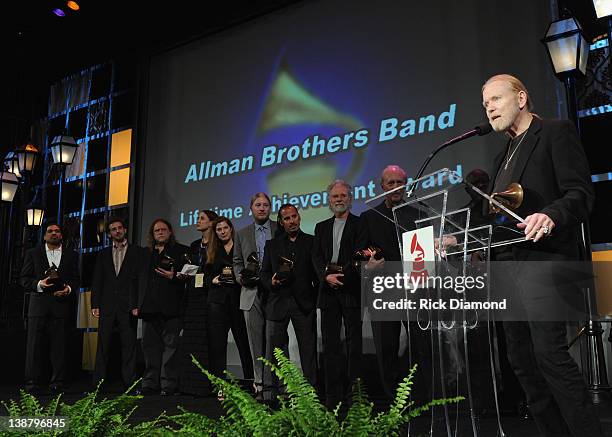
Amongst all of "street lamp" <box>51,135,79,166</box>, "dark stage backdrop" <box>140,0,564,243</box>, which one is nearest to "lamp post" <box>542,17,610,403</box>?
"dark stage backdrop" <box>140,0,564,243</box>

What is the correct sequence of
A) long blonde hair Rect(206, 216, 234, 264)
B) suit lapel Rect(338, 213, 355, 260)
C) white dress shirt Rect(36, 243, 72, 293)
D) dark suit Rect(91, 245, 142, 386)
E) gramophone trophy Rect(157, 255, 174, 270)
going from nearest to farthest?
1. suit lapel Rect(338, 213, 355, 260)
2. long blonde hair Rect(206, 216, 234, 264)
3. gramophone trophy Rect(157, 255, 174, 270)
4. dark suit Rect(91, 245, 142, 386)
5. white dress shirt Rect(36, 243, 72, 293)

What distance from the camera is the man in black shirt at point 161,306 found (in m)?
5.49

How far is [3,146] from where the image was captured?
1077cm

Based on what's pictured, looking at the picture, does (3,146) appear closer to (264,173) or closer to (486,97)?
(264,173)

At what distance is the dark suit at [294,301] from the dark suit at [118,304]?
5.51 ft

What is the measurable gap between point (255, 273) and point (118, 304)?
169cm

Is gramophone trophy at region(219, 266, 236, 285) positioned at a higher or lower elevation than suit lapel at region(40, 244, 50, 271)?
lower

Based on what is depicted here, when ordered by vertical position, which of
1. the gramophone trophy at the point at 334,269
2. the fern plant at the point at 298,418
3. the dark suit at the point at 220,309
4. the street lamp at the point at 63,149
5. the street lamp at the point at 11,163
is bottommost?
the fern plant at the point at 298,418

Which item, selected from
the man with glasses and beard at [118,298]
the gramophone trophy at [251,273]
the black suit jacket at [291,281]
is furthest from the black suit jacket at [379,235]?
the man with glasses and beard at [118,298]

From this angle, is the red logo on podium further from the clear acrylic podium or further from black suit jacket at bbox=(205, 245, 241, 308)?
black suit jacket at bbox=(205, 245, 241, 308)

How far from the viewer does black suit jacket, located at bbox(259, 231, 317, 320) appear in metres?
4.50

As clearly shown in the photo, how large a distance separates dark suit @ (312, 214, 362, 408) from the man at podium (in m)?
1.96

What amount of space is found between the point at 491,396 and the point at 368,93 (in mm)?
4532

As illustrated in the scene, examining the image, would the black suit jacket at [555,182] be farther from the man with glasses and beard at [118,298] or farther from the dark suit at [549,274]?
the man with glasses and beard at [118,298]
